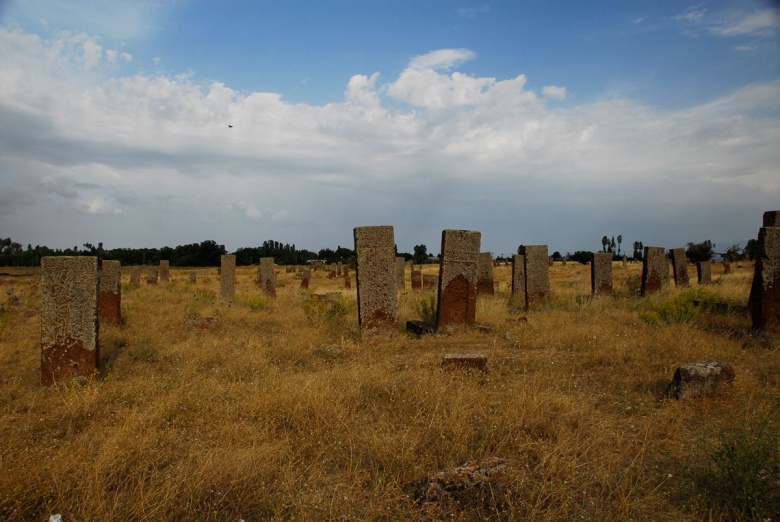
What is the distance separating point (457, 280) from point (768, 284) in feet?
17.2

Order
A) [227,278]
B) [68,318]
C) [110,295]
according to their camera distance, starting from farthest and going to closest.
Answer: [227,278]
[110,295]
[68,318]

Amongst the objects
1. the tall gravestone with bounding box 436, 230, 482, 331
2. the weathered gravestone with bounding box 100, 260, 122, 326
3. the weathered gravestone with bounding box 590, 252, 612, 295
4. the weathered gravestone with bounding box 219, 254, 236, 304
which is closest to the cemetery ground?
the tall gravestone with bounding box 436, 230, 482, 331

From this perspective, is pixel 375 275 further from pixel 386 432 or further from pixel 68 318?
pixel 386 432

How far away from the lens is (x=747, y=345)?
299 inches

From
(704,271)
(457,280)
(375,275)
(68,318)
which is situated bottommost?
(68,318)

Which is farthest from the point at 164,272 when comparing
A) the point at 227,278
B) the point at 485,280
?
the point at 485,280

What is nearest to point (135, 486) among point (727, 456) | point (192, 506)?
point (192, 506)

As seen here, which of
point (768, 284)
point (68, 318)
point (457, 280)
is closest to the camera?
point (68, 318)

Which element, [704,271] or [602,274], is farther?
[704,271]

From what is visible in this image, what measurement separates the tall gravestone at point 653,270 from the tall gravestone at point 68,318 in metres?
13.9

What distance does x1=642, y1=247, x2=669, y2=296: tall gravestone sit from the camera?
14.3 meters

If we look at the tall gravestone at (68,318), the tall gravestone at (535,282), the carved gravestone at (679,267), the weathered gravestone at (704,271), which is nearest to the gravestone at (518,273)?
the tall gravestone at (535,282)

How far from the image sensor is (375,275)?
30.3 ft

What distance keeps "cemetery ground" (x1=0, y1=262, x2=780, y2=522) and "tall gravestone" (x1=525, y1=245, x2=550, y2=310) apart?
5.06 metres
